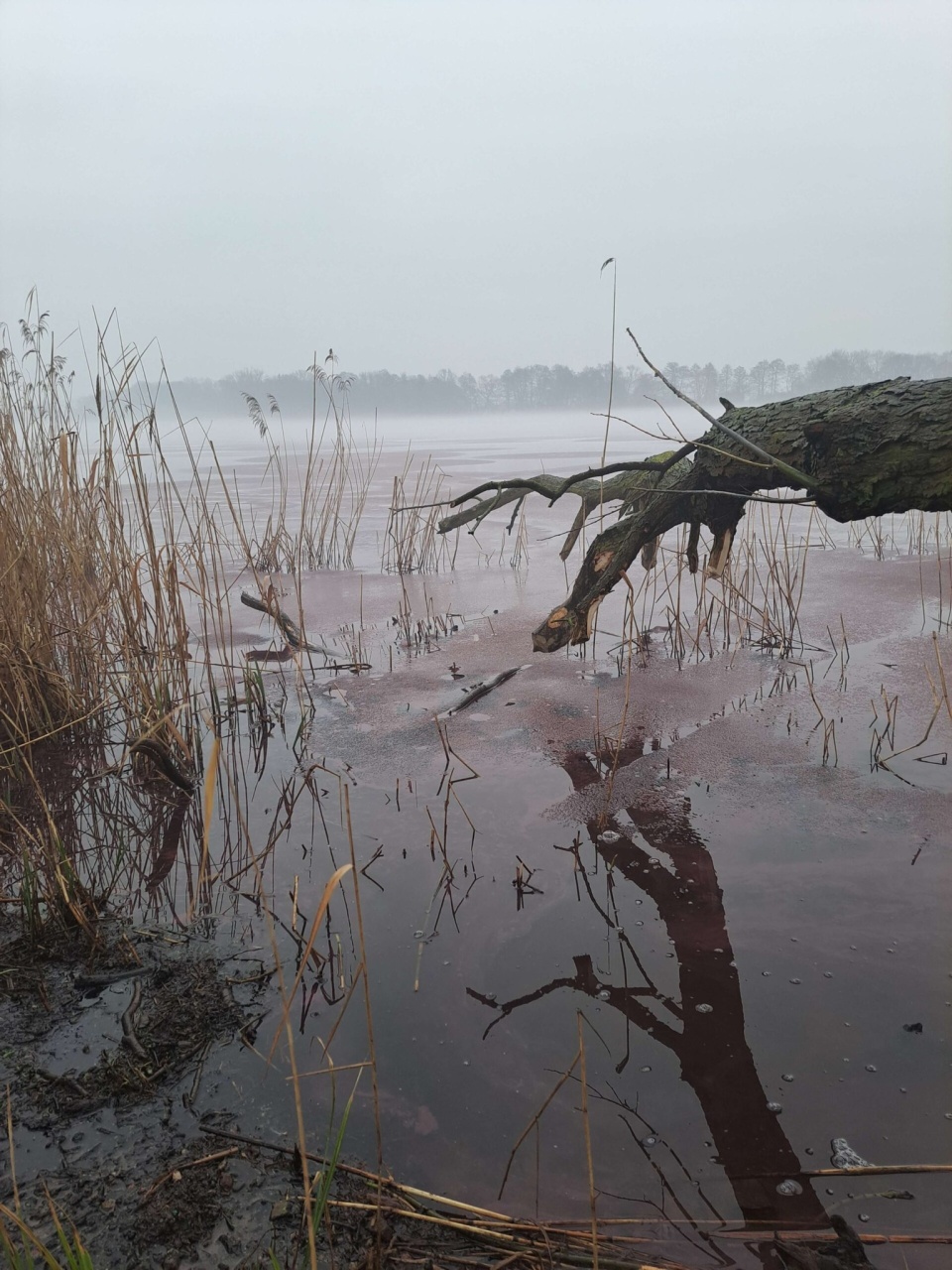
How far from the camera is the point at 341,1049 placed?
4.28 ft

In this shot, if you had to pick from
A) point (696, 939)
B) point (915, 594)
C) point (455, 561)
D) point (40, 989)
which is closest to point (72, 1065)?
point (40, 989)

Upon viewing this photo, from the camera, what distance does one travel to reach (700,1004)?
1.38m

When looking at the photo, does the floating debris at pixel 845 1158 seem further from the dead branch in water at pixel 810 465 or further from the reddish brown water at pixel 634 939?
the dead branch in water at pixel 810 465

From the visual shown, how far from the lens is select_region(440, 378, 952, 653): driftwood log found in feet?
5.65

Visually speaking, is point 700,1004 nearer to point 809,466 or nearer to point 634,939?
point 634,939

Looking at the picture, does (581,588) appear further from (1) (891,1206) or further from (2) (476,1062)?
(1) (891,1206)

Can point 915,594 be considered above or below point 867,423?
below

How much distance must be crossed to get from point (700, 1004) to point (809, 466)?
1.22 metres

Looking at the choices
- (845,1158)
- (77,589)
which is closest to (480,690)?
(77,589)

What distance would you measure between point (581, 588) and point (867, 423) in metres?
1.05

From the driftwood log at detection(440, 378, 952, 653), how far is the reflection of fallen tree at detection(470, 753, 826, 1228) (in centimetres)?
79

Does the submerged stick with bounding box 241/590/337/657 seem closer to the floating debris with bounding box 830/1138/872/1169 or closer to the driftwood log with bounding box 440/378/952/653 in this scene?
the driftwood log with bounding box 440/378/952/653

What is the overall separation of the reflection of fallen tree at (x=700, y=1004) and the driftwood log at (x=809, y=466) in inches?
31.2

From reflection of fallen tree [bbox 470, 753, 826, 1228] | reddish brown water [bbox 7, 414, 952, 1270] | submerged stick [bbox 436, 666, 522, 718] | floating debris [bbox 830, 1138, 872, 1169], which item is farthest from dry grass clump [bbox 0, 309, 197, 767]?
floating debris [bbox 830, 1138, 872, 1169]
